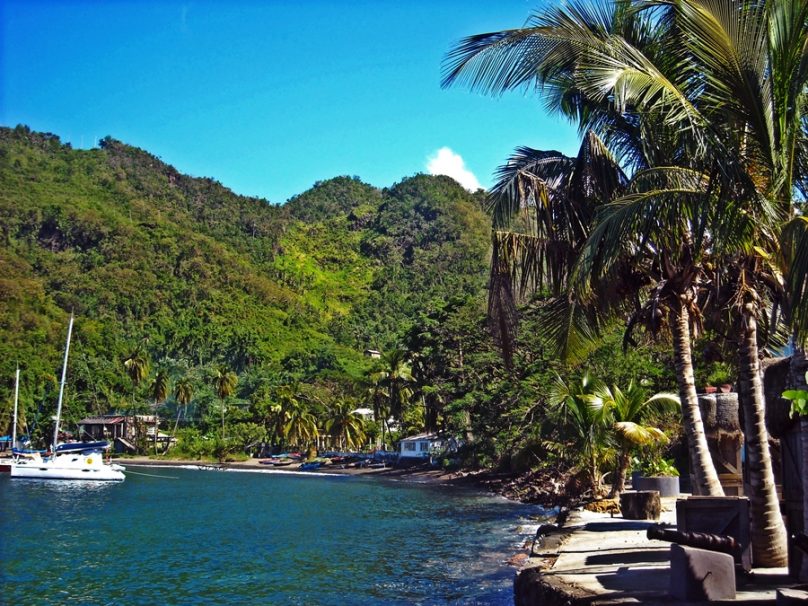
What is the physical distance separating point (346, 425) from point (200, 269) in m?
58.7

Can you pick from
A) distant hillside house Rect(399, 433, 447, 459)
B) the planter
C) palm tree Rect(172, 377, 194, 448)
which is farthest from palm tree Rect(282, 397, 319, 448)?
the planter

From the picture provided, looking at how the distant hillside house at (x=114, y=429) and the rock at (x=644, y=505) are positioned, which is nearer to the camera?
the rock at (x=644, y=505)

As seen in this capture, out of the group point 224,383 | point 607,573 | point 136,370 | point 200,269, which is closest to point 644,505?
point 607,573

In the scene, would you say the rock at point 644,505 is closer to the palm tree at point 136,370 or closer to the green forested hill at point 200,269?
the green forested hill at point 200,269

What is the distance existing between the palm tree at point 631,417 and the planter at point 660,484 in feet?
8.17

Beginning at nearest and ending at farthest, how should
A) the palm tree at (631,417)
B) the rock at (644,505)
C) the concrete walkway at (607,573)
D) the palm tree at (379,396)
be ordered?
the concrete walkway at (607,573), the rock at (644,505), the palm tree at (631,417), the palm tree at (379,396)

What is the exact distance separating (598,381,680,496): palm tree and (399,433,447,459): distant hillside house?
131 ft

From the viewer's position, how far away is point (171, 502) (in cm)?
4019

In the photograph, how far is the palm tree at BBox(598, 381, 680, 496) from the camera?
20.1 m

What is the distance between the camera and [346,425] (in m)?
78.8

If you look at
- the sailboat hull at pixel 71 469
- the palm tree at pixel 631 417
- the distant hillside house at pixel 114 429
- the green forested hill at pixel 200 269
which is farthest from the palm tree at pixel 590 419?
the distant hillside house at pixel 114 429

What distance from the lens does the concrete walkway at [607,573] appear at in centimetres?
814

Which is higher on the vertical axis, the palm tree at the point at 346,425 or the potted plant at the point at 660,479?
the palm tree at the point at 346,425

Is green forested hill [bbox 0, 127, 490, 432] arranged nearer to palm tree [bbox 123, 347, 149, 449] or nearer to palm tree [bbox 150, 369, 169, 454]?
palm tree [bbox 123, 347, 149, 449]
